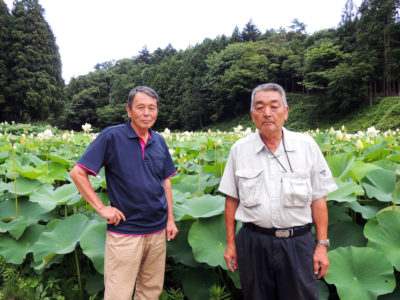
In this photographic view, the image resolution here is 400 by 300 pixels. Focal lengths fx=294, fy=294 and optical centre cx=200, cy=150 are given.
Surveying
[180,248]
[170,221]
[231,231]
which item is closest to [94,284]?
[180,248]

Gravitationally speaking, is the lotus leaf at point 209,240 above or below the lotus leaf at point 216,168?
below

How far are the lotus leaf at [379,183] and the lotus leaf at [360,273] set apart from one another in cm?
54

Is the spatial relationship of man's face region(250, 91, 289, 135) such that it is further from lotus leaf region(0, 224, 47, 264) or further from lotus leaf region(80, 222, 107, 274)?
lotus leaf region(0, 224, 47, 264)

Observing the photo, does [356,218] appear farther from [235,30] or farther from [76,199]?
[235,30]

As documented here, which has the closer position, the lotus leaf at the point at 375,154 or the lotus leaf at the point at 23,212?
the lotus leaf at the point at 23,212

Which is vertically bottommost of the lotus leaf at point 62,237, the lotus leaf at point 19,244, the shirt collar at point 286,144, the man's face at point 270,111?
the lotus leaf at point 19,244

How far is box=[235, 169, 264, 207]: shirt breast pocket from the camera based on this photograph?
151 centimetres

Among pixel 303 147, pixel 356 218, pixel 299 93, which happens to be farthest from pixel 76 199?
pixel 299 93

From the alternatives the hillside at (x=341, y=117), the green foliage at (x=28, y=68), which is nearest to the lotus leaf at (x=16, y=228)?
the hillside at (x=341, y=117)

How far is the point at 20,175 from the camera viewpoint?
287cm

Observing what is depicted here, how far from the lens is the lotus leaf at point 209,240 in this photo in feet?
6.18

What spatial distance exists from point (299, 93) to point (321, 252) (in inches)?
1480

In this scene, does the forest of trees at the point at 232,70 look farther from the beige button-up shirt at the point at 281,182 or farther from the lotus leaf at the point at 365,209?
the beige button-up shirt at the point at 281,182

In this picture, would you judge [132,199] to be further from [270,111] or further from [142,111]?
[270,111]
